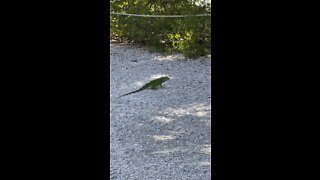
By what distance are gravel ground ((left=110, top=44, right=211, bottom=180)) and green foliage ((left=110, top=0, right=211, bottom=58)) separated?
0.23m

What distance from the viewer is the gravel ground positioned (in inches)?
145

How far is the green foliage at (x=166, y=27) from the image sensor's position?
6.75m

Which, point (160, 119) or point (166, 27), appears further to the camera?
point (166, 27)

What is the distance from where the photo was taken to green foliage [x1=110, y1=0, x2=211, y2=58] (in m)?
6.75

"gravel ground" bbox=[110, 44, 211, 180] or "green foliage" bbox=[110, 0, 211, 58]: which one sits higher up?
"green foliage" bbox=[110, 0, 211, 58]

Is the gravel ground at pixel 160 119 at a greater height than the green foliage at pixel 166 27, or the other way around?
the green foliage at pixel 166 27

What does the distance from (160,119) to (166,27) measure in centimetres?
263

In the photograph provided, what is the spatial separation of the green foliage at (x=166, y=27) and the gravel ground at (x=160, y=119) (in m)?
0.23

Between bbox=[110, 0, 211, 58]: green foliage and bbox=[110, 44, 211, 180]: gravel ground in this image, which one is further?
bbox=[110, 0, 211, 58]: green foliage

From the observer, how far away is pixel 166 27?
23.3ft

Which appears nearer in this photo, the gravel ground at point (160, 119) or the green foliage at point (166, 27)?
the gravel ground at point (160, 119)
